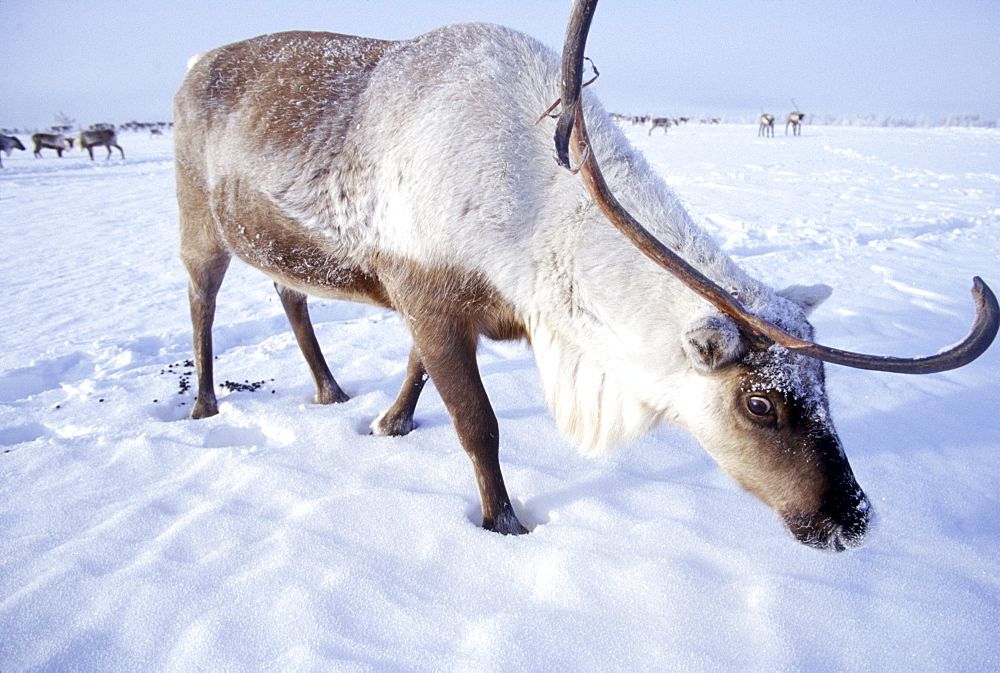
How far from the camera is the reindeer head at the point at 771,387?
1.51m

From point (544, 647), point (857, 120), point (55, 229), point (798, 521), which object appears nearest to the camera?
point (544, 647)

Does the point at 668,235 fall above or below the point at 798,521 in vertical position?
above

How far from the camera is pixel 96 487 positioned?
2221 millimetres

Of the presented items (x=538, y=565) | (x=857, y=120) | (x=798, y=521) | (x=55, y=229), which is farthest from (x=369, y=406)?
(x=857, y=120)

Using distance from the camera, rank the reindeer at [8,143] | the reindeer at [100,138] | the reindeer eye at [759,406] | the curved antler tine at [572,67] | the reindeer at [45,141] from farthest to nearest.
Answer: the reindeer at [45,141] < the reindeer at [8,143] < the reindeer at [100,138] < the reindeer eye at [759,406] < the curved antler tine at [572,67]

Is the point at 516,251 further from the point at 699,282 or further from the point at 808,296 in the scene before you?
the point at 808,296

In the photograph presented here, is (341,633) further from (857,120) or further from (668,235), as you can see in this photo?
(857,120)

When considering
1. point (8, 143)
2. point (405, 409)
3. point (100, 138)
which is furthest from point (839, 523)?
point (8, 143)

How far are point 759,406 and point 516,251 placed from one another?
944 mm

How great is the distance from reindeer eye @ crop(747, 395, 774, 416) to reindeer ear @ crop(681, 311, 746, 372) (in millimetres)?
137

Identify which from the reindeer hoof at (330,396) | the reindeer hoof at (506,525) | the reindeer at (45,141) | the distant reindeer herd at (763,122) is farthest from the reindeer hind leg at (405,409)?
the reindeer at (45,141)

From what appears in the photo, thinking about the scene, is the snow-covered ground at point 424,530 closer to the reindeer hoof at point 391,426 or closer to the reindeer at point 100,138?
the reindeer hoof at point 391,426

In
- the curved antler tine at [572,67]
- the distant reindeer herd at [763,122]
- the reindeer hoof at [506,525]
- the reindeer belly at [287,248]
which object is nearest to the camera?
the curved antler tine at [572,67]

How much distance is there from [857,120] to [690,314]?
265 feet
